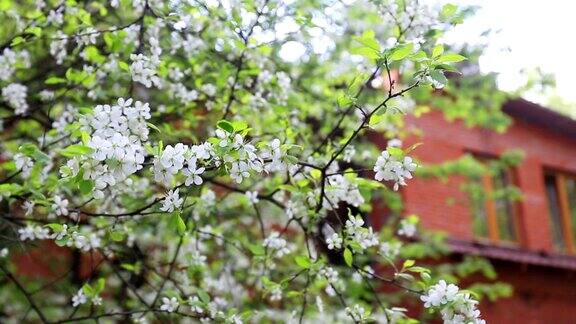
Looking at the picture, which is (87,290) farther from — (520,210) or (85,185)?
(520,210)

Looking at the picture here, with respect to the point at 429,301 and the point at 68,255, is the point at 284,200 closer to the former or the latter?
the point at 429,301

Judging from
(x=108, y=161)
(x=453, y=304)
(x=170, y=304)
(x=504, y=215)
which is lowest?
(x=504, y=215)

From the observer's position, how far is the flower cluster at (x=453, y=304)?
3.38 metres

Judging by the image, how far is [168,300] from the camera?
4219 millimetres

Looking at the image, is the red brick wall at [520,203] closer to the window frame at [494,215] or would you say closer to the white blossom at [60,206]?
the window frame at [494,215]

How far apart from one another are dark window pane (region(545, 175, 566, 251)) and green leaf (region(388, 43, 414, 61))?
1093 centimetres

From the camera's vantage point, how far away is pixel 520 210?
41.8 feet

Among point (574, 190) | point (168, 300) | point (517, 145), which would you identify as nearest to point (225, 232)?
point (168, 300)

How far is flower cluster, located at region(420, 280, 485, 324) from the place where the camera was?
11.1 ft

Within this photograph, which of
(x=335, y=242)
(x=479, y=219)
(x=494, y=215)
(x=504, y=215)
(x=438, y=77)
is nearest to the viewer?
(x=438, y=77)

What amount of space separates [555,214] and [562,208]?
18 cm

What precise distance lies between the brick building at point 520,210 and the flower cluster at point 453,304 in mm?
7358

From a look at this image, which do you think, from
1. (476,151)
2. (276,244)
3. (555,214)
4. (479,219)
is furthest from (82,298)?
(555,214)

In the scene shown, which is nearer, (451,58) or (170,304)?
(451,58)
